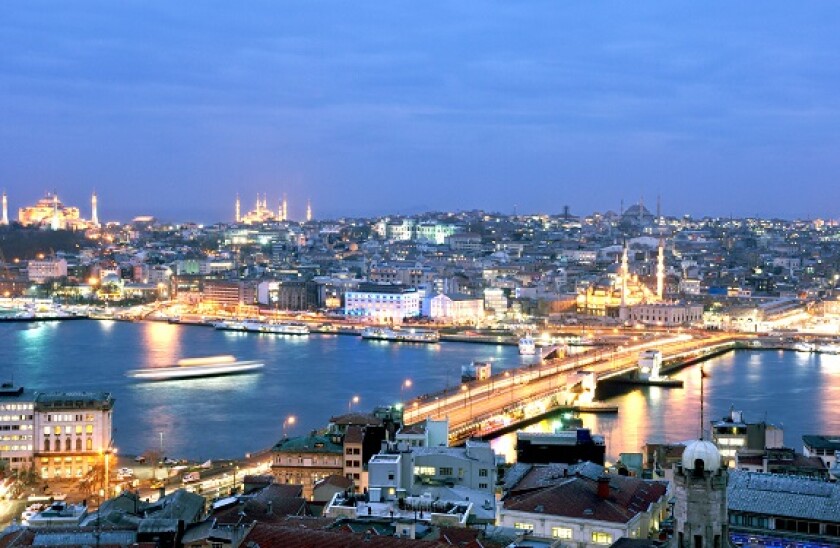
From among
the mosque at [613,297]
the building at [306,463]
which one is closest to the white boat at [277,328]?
the mosque at [613,297]

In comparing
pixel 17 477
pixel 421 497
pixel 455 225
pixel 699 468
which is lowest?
pixel 17 477

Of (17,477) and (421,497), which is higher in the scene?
(421,497)

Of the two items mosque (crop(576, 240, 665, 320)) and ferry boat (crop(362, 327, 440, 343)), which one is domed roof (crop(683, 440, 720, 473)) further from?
mosque (crop(576, 240, 665, 320))

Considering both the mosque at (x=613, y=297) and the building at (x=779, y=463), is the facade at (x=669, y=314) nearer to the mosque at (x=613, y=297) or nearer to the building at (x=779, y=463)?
the mosque at (x=613, y=297)

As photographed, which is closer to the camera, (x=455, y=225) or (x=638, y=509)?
(x=638, y=509)

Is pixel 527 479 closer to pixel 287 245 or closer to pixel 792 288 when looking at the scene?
pixel 792 288

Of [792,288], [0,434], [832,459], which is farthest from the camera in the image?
[792,288]

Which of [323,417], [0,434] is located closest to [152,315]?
[323,417]
